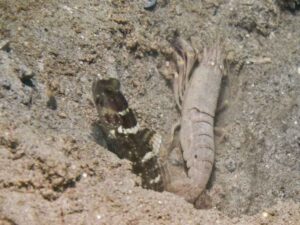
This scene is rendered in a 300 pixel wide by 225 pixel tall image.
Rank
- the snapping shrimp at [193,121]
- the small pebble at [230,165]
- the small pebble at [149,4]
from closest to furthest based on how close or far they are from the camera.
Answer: the snapping shrimp at [193,121]
the small pebble at [230,165]
the small pebble at [149,4]

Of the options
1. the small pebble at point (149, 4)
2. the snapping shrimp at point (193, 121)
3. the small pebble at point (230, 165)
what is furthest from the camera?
the small pebble at point (149, 4)

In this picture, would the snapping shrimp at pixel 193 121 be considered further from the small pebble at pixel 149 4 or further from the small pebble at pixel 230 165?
the small pebble at pixel 149 4

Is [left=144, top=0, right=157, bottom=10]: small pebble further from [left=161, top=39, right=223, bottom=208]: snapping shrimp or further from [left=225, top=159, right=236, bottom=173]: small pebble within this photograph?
[left=225, top=159, right=236, bottom=173]: small pebble

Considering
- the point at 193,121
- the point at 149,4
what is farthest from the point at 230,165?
the point at 149,4

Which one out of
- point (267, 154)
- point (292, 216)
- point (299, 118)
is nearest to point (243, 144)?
point (267, 154)

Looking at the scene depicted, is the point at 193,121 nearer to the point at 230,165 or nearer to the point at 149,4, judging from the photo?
the point at 230,165

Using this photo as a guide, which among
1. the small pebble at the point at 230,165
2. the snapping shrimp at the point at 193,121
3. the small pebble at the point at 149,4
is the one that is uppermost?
the small pebble at the point at 149,4

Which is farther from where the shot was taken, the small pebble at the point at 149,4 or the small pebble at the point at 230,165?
the small pebble at the point at 149,4

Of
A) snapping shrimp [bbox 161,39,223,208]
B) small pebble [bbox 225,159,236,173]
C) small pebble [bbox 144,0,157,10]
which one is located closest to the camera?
snapping shrimp [bbox 161,39,223,208]

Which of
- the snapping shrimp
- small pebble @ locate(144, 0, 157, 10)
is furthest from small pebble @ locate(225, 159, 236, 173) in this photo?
small pebble @ locate(144, 0, 157, 10)

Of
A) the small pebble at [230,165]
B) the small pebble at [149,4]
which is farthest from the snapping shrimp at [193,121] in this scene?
the small pebble at [149,4]
